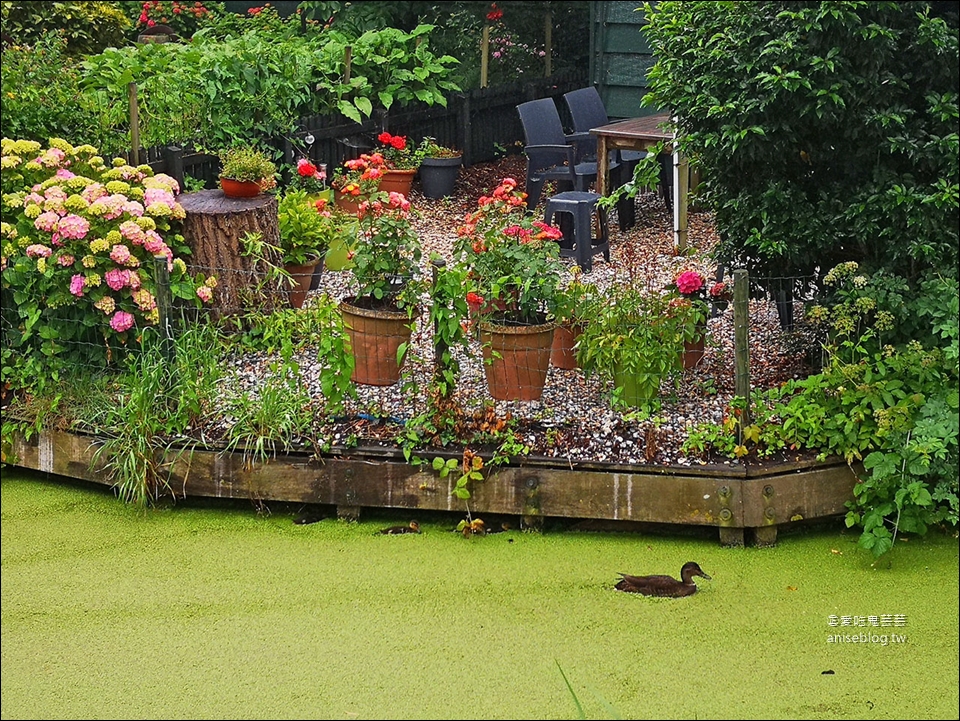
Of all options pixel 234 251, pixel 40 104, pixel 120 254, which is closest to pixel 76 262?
pixel 120 254

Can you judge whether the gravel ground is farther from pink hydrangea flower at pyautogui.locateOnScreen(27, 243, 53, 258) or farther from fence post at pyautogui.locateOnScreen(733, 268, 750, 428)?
pink hydrangea flower at pyautogui.locateOnScreen(27, 243, 53, 258)

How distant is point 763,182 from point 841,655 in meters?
2.25

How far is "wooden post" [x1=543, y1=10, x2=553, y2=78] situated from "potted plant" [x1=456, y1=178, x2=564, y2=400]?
642 cm

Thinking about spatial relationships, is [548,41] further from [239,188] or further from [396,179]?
[239,188]

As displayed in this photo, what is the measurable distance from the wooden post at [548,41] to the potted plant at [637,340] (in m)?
6.59

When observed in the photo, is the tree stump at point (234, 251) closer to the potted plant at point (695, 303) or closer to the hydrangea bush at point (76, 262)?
the hydrangea bush at point (76, 262)

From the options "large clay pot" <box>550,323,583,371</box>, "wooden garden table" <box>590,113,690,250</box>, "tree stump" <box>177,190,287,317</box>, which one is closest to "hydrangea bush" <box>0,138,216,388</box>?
"tree stump" <box>177,190,287,317</box>

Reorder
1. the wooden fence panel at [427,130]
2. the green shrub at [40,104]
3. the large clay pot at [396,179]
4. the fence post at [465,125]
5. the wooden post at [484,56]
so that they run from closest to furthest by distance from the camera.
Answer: the green shrub at [40,104] < the wooden fence panel at [427,130] < the large clay pot at [396,179] < the fence post at [465,125] < the wooden post at [484,56]

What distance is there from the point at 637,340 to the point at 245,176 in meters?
2.46

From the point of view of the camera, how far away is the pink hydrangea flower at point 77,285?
5898 millimetres

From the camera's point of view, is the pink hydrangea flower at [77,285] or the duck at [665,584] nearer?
the duck at [665,584]

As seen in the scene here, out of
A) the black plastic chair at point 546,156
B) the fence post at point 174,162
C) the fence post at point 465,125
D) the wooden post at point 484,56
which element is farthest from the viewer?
the wooden post at point 484,56

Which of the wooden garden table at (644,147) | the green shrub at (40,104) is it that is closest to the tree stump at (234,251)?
the green shrub at (40,104)

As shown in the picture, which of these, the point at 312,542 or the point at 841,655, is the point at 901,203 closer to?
the point at 841,655
